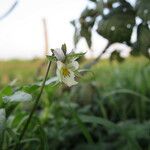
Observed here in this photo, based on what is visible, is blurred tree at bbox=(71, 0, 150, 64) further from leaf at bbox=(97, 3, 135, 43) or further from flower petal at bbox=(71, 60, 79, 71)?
flower petal at bbox=(71, 60, 79, 71)

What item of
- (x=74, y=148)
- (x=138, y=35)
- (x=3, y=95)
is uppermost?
(x=138, y=35)

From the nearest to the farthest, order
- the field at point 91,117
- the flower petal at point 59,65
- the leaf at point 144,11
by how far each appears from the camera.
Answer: the flower petal at point 59,65
the leaf at point 144,11
the field at point 91,117

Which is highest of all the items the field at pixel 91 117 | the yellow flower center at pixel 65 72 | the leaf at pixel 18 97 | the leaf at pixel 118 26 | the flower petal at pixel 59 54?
the leaf at pixel 118 26

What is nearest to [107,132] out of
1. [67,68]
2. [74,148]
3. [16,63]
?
[74,148]

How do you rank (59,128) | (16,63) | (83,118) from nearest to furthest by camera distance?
(83,118) → (59,128) → (16,63)

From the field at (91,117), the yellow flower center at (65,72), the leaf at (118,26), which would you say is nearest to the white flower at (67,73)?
the yellow flower center at (65,72)

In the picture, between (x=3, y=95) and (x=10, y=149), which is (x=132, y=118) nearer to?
(x=10, y=149)

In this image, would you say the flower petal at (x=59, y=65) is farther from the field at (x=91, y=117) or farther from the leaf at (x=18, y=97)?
the field at (x=91, y=117)
